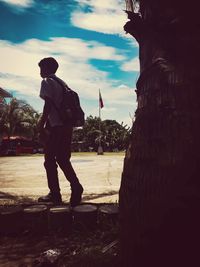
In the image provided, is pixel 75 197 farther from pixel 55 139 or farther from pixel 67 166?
pixel 55 139

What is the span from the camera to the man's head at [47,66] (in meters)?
3.77

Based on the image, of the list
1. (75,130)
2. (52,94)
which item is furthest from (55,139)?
(75,130)

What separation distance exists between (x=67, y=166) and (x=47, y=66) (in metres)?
1.30

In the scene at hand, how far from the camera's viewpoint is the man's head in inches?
148

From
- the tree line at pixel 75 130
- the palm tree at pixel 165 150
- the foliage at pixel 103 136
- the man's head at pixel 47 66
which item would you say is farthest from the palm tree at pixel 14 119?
the palm tree at pixel 165 150

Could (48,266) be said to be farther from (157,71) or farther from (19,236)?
(157,71)

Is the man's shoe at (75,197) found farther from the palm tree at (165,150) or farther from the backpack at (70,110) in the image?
the palm tree at (165,150)

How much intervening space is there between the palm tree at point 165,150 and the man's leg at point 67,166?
169 cm

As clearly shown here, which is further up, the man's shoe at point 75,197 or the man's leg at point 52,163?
the man's leg at point 52,163

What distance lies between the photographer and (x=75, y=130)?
60.5 m

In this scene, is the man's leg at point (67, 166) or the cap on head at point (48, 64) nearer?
the man's leg at point (67, 166)

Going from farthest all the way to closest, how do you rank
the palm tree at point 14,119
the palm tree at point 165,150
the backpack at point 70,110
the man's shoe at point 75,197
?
the palm tree at point 14,119 → the backpack at point 70,110 → the man's shoe at point 75,197 → the palm tree at point 165,150

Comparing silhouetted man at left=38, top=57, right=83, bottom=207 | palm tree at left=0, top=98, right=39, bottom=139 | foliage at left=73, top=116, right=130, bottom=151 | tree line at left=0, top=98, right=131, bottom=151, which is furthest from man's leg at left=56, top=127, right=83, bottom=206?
foliage at left=73, top=116, right=130, bottom=151

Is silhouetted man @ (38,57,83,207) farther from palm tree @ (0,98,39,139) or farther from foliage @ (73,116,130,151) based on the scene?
foliage @ (73,116,130,151)
